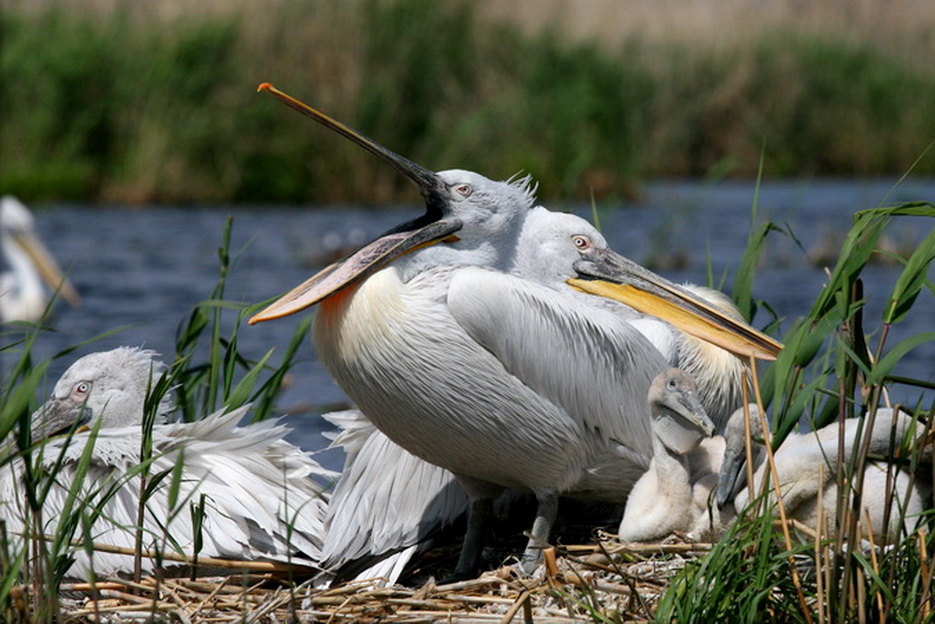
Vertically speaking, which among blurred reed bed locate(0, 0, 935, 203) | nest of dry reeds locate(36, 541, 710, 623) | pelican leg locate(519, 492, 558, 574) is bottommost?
nest of dry reeds locate(36, 541, 710, 623)

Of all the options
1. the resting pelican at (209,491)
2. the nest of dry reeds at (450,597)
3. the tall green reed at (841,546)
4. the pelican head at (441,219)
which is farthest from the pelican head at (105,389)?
the tall green reed at (841,546)

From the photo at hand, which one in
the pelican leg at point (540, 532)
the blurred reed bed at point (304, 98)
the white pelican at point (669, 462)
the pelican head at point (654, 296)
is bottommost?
the pelican leg at point (540, 532)

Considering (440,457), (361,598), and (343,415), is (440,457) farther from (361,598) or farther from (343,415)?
(343,415)

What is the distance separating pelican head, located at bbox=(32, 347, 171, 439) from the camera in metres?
4.97

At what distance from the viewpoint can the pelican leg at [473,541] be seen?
13.5ft

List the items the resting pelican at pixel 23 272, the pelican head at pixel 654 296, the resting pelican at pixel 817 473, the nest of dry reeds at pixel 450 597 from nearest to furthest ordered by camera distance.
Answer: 1. the nest of dry reeds at pixel 450 597
2. the resting pelican at pixel 817 473
3. the pelican head at pixel 654 296
4. the resting pelican at pixel 23 272

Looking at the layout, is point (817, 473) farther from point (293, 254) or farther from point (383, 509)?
point (293, 254)

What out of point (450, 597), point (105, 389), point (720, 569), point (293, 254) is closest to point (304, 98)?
point (293, 254)

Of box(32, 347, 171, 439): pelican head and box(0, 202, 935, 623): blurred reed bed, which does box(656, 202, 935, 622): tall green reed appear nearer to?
box(0, 202, 935, 623): blurred reed bed

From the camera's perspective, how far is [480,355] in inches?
153

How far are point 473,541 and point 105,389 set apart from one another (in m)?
1.53

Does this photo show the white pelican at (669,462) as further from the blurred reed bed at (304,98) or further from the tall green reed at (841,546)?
the blurred reed bed at (304,98)

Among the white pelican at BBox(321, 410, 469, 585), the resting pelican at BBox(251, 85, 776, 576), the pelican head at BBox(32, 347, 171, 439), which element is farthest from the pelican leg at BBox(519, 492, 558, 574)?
the pelican head at BBox(32, 347, 171, 439)

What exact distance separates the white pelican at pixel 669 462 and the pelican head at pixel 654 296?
0.34 m
